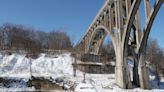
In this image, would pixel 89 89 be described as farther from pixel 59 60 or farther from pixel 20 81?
pixel 59 60

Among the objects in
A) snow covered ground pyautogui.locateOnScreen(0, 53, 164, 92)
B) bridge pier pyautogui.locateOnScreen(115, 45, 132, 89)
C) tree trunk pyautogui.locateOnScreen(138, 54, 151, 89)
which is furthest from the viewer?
snow covered ground pyautogui.locateOnScreen(0, 53, 164, 92)

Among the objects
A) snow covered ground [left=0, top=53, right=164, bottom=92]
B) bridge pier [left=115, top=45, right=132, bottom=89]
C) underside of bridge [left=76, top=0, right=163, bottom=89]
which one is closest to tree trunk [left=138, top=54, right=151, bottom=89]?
underside of bridge [left=76, top=0, right=163, bottom=89]

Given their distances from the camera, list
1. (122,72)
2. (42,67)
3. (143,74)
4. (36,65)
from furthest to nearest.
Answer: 1. (36,65)
2. (42,67)
3. (122,72)
4. (143,74)

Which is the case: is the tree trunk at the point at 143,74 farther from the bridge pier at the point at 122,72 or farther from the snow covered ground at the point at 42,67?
the snow covered ground at the point at 42,67

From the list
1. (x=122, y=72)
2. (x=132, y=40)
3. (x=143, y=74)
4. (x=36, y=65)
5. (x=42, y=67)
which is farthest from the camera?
(x=36, y=65)

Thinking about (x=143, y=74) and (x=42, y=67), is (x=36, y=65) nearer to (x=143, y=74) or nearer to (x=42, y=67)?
(x=42, y=67)

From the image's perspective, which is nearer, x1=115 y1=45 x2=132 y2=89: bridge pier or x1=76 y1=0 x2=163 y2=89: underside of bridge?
x1=76 y1=0 x2=163 y2=89: underside of bridge

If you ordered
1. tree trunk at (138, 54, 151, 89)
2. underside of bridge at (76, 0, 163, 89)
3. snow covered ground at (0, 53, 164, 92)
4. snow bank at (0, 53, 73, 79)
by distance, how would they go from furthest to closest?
snow bank at (0, 53, 73, 79) → snow covered ground at (0, 53, 164, 92) → tree trunk at (138, 54, 151, 89) → underside of bridge at (76, 0, 163, 89)

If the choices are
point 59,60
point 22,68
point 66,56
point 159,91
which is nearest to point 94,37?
point 66,56

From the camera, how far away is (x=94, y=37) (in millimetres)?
33938

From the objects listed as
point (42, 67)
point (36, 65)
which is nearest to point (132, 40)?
point (42, 67)

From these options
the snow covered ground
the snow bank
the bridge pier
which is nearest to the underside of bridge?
the bridge pier

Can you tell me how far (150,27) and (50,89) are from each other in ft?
33.3

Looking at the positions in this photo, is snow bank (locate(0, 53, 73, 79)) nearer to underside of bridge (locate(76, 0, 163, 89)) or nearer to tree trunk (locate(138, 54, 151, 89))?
underside of bridge (locate(76, 0, 163, 89))
